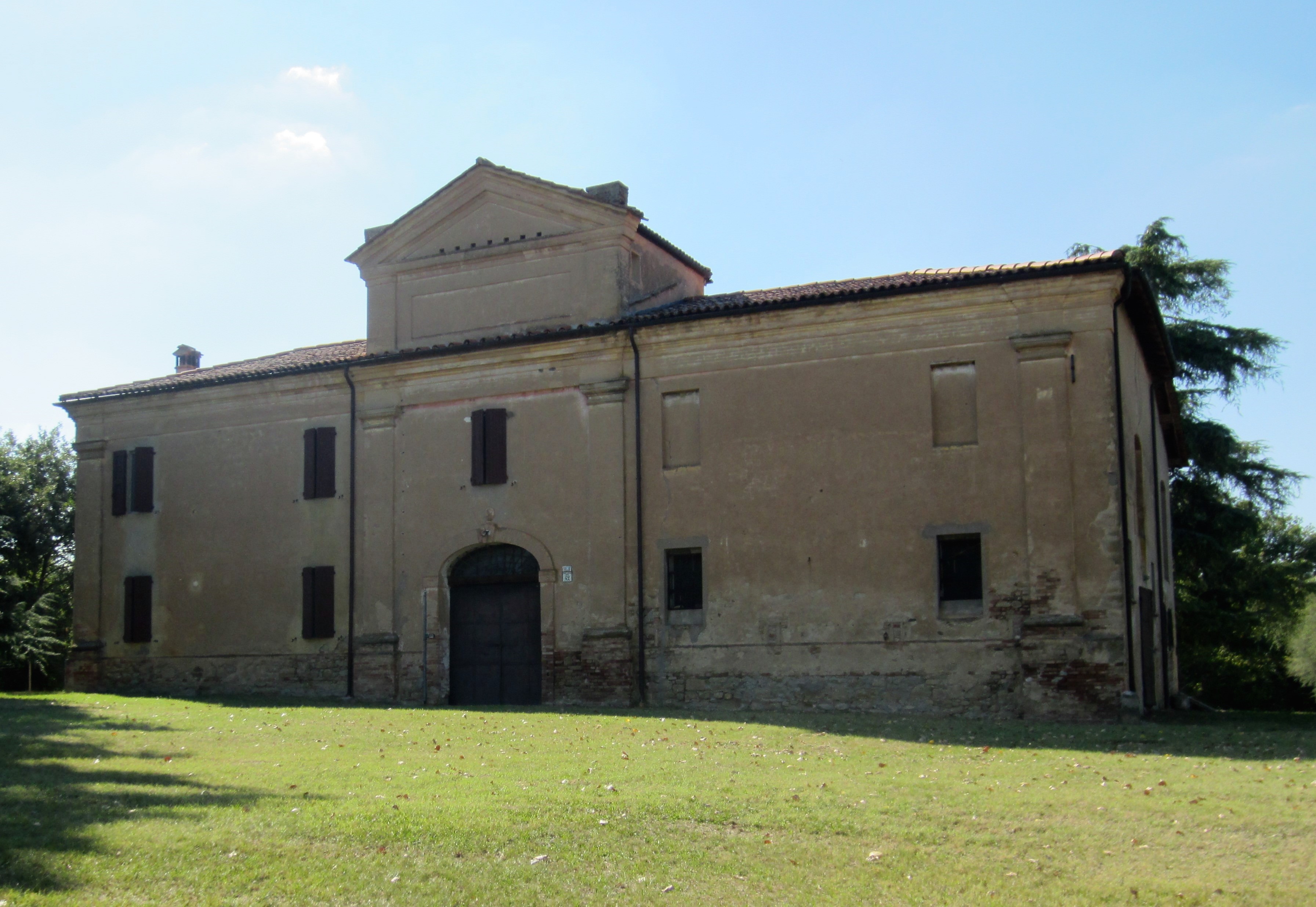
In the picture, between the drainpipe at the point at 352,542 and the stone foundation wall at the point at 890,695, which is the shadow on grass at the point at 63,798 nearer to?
the drainpipe at the point at 352,542

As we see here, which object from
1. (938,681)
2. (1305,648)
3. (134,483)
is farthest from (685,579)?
(1305,648)

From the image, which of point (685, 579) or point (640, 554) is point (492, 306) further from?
point (685, 579)

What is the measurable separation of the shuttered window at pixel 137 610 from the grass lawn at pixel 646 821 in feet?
36.7

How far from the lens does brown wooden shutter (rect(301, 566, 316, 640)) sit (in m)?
23.7

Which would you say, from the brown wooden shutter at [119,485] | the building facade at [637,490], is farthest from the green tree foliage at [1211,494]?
the brown wooden shutter at [119,485]

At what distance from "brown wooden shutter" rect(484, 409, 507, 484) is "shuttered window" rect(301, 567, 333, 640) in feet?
12.4

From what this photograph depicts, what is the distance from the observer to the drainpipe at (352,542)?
76.0 ft

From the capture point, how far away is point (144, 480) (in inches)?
1022

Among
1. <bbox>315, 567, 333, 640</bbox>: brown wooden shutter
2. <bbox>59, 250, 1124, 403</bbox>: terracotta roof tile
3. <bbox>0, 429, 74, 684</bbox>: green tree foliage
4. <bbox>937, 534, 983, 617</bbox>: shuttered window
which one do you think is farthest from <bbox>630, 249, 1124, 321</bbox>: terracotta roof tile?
<bbox>0, 429, 74, 684</bbox>: green tree foliage

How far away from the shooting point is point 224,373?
26.2m

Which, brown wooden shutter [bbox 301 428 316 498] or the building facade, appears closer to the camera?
the building facade

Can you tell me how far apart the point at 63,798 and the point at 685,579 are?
41.5 feet

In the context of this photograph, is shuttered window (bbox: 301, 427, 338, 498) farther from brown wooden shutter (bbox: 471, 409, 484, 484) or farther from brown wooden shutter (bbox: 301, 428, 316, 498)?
brown wooden shutter (bbox: 471, 409, 484, 484)

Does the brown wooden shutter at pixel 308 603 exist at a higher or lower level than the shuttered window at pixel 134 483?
lower
